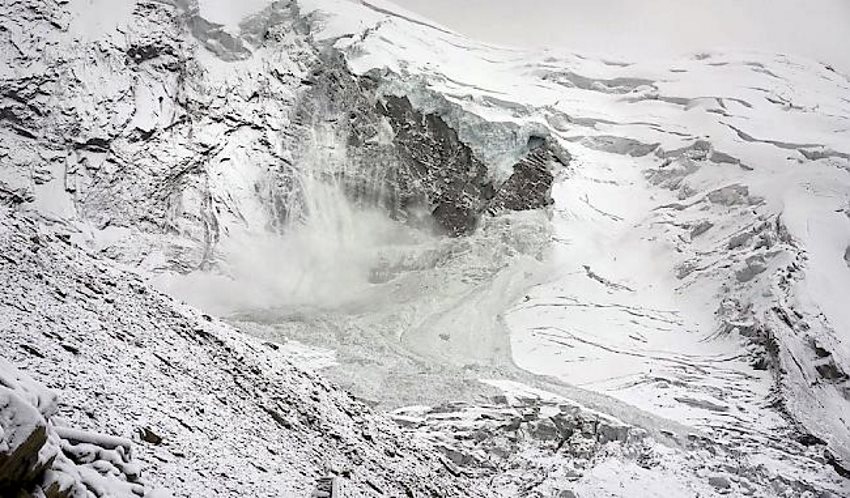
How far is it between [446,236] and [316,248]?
1204 cm

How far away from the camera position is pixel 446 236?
71.2 meters

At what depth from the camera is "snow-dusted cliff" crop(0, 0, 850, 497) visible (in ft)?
87.5

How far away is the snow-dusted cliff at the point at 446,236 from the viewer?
26.7 meters

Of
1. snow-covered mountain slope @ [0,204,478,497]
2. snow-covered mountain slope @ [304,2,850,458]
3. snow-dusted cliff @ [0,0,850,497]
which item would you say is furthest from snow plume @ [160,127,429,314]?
snow-covered mountain slope @ [0,204,478,497]

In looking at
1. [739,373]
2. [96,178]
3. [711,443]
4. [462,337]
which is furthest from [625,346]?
[96,178]

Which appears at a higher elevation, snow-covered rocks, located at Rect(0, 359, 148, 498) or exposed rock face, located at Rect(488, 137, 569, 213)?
snow-covered rocks, located at Rect(0, 359, 148, 498)

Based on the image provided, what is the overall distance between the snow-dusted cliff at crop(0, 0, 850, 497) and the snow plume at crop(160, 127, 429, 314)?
25 cm

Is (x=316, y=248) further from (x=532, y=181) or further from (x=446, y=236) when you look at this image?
(x=532, y=181)

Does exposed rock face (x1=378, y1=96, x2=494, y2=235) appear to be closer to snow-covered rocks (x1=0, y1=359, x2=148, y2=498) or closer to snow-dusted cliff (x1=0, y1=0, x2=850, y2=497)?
snow-dusted cliff (x1=0, y1=0, x2=850, y2=497)

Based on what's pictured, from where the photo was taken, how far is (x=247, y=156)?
2682 inches

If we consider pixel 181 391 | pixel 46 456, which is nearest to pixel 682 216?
pixel 181 391

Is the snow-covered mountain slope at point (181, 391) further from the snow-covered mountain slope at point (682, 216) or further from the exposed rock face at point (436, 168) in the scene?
the exposed rock face at point (436, 168)

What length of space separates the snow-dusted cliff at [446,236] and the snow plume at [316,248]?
246 mm

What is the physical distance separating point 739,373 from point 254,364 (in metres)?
36.5
